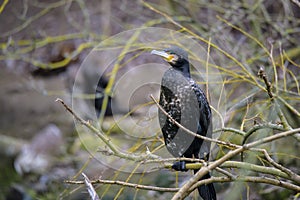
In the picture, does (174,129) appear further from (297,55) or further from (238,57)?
(297,55)

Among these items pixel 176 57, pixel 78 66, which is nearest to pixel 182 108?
pixel 176 57

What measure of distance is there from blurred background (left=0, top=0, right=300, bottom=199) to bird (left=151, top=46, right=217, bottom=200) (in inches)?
14.8

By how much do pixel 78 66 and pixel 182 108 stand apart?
15.5 ft

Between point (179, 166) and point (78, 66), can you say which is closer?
point (179, 166)

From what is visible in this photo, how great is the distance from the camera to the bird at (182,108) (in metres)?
2.15

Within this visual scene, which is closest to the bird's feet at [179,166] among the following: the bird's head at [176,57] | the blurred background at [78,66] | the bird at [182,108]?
the bird at [182,108]

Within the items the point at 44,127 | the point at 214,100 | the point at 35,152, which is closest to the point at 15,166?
the point at 35,152

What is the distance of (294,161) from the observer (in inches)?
127

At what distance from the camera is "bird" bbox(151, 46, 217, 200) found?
7.06 feet

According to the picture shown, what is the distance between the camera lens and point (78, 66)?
6742 millimetres

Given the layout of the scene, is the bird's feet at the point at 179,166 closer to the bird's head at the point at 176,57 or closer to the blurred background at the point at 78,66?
the blurred background at the point at 78,66

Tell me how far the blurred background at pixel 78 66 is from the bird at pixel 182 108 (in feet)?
1.24

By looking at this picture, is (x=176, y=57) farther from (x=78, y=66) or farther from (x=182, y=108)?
(x=78, y=66)

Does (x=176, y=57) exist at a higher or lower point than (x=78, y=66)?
higher
